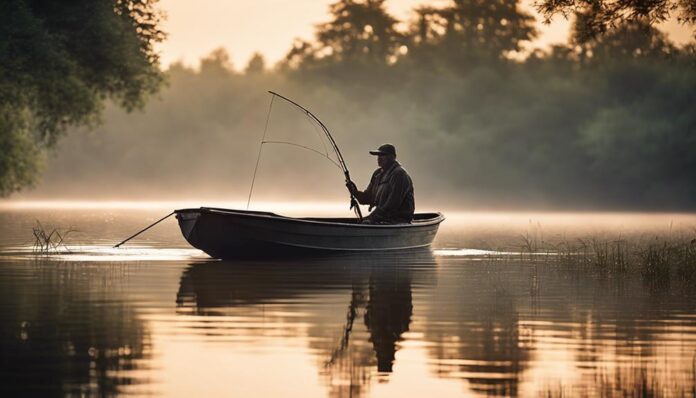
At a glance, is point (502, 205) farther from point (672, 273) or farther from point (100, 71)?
point (672, 273)

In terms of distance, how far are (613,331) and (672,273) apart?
828 cm

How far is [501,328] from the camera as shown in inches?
531

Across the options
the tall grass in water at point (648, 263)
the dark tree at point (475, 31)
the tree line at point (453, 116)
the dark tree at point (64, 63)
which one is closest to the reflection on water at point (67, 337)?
the tall grass in water at point (648, 263)

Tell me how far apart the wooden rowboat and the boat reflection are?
26cm

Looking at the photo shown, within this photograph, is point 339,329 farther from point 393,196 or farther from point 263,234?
point 393,196

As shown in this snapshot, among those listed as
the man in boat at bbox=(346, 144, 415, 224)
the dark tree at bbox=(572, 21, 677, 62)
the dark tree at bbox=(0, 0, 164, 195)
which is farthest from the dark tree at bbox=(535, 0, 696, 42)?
the dark tree at bbox=(572, 21, 677, 62)

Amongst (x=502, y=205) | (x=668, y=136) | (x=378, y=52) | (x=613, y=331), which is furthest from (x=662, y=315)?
(x=378, y=52)

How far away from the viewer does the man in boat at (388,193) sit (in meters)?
25.0

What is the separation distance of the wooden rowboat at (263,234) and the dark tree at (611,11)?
4648 millimetres

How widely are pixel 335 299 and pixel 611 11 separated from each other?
33.6 ft

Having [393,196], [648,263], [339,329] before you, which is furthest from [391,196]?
[339,329]

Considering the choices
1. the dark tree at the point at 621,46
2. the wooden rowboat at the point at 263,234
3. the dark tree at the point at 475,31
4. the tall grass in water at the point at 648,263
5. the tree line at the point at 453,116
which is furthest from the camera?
the dark tree at the point at 475,31

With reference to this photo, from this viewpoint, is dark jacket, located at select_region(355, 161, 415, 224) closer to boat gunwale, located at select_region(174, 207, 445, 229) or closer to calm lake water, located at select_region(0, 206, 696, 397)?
boat gunwale, located at select_region(174, 207, 445, 229)

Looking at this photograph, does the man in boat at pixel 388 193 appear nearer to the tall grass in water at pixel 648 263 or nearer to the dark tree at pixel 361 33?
the tall grass in water at pixel 648 263
